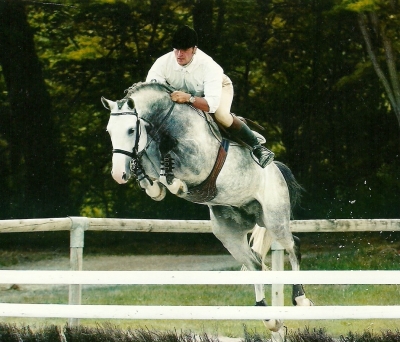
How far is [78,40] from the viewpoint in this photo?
6711 millimetres

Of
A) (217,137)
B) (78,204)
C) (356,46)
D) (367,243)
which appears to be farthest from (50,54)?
(367,243)

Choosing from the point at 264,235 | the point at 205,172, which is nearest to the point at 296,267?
the point at 264,235

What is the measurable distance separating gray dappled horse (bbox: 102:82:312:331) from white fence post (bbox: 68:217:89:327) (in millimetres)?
790

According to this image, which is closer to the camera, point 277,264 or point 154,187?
point 154,187

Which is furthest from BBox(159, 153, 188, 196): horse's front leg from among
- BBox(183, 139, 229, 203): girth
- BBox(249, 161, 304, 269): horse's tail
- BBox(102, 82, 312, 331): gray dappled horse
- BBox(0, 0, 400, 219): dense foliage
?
BBox(0, 0, 400, 219): dense foliage

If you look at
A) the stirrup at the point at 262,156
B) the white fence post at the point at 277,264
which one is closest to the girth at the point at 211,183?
the stirrup at the point at 262,156

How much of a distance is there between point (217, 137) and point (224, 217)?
0.69m

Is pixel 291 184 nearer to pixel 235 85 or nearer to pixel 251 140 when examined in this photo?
pixel 251 140

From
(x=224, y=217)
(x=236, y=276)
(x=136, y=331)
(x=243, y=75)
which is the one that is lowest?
(x=136, y=331)

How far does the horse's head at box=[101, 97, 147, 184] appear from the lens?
5059 mm

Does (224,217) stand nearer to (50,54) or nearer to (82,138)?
(82,138)

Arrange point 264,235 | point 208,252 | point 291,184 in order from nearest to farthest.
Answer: point 264,235 < point 291,184 < point 208,252

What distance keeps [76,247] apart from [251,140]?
157 centimetres

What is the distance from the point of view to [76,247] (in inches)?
240
